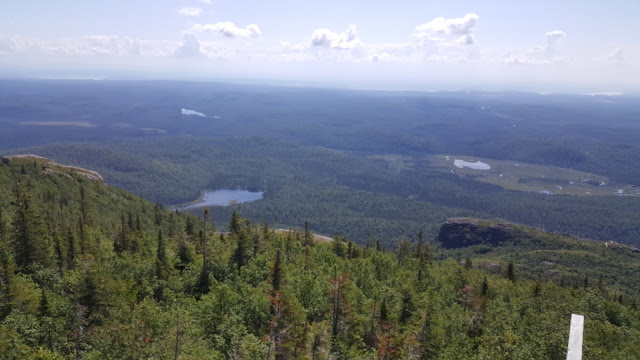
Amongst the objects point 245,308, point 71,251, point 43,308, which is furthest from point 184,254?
point 43,308

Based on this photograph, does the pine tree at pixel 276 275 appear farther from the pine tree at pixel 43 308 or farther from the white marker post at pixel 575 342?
the white marker post at pixel 575 342

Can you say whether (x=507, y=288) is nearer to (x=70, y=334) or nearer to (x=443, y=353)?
(x=443, y=353)

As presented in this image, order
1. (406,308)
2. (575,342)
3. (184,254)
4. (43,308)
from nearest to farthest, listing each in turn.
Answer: (575,342) < (43,308) < (406,308) < (184,254)

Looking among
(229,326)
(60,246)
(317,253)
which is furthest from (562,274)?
(60,246)

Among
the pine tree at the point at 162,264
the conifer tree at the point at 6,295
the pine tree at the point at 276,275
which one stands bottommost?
the pine tree at the point at 162,264

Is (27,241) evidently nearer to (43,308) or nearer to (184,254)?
(43,308)

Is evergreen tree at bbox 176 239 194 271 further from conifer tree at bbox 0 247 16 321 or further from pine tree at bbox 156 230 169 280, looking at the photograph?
conifer tree at bbox 0 247 16 321

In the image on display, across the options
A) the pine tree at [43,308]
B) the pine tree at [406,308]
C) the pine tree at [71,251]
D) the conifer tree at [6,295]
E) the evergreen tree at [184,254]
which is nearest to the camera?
the conifer tree at [6,295]

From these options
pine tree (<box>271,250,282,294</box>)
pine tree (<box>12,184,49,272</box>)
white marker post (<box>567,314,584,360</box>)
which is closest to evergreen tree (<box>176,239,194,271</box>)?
pine tree (<box>12,184,49,272</box>)

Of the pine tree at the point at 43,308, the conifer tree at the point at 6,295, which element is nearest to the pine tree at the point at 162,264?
the pine tree at the point at 43,308
